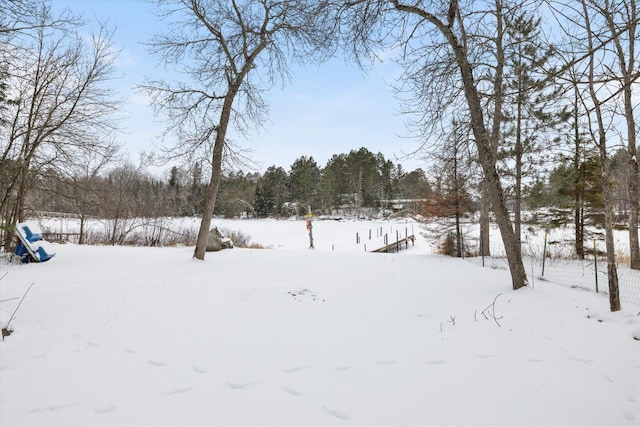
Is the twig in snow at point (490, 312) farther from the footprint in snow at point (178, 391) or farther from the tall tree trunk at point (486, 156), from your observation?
the footprint in snow at point (178, 391)

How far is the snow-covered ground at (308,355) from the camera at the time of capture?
88.1 inches

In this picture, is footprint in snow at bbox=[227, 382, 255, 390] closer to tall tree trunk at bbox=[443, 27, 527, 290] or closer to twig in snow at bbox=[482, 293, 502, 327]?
twig in snow at bbox=[482, 293, 502, 327]

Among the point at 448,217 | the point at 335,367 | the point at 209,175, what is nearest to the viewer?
the point at 335,367

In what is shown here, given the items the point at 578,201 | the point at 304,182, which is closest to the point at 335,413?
the point at 578,201

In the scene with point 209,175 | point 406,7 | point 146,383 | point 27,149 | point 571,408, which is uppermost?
point 406,7

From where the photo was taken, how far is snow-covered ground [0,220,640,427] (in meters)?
2.24

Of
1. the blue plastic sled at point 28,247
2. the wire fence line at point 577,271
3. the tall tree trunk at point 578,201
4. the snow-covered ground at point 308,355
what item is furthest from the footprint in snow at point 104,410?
the tall tree trunk at point 578,201

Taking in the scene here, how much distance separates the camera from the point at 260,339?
345 centimetres

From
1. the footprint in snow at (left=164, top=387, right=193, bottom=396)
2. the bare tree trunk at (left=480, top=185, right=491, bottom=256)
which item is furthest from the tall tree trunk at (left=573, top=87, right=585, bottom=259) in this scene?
the footprint in snow at (left=164, top=387, right=193, bottom=396)

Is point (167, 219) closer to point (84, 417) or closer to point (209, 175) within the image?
point (209, 175)

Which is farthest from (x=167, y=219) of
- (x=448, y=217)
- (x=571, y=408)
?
(x=571, y=408)

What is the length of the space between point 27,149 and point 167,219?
865 cm

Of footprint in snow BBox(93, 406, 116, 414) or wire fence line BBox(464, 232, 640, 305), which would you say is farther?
wire fence line BBox(464, 232, 640, 305)

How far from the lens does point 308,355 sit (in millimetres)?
3113
